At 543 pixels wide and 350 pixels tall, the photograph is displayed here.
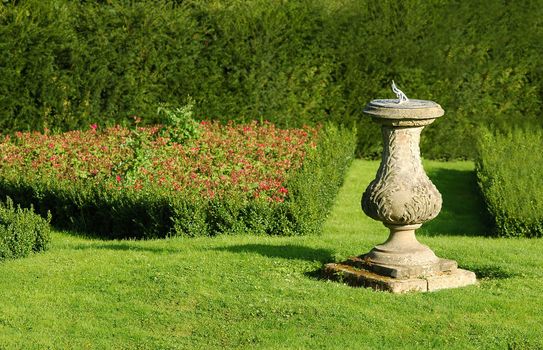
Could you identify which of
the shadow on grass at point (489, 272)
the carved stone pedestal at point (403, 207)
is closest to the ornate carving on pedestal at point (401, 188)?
the carved stone pedestal at point (403, 207)

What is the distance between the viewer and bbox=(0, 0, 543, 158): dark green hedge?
52.9ft

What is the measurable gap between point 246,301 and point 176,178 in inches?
188

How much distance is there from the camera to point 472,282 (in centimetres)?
972

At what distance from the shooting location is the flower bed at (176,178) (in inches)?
482

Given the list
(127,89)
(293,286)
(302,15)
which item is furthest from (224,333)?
(302,15)

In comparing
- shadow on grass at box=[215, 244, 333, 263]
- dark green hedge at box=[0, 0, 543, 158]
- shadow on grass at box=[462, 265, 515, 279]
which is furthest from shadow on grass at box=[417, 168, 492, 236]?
shadow on grass at box=[462, 265, 515, 279]

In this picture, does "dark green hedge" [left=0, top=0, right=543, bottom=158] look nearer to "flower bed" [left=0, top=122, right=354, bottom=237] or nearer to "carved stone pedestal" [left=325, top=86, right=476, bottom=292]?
"flower bed" [left=0, top=122, right=354, bottom=237]

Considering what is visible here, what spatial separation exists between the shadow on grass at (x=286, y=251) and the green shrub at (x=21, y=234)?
6.11 feet

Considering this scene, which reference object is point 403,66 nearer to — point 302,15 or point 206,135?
point 302,15

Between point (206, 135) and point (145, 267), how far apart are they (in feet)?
19.7

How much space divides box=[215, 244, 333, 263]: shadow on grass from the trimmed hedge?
305cm

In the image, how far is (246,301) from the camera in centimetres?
894

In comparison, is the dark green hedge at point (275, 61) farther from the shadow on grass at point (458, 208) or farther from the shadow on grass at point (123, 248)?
the shadow on grass at point (123, 248)

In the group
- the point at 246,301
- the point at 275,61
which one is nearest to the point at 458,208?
the point at 275,61
